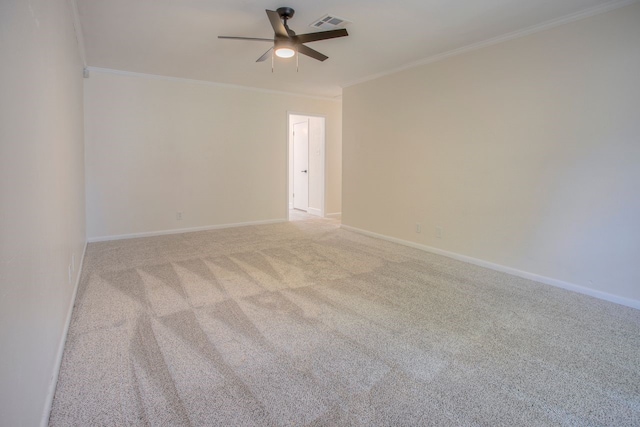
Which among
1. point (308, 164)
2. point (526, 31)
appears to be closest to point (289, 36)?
point (526, 31)

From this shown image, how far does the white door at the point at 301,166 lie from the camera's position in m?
7.66

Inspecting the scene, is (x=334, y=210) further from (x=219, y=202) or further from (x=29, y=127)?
(x=29, y=127)

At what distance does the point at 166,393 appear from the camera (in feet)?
5.47

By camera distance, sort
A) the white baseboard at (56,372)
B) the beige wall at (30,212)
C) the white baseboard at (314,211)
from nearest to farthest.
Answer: the beige wall at (30,212), the white baseboard at (56,372), the white baseboard at (314,211)

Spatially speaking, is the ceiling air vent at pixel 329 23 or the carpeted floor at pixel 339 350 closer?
the carpeted floor at pixel 339 350

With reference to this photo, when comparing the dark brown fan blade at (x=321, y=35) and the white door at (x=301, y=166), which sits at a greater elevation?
the dark brown fan blade at (x=321, y=35)

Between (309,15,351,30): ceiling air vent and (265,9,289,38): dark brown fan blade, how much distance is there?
0.46 meters

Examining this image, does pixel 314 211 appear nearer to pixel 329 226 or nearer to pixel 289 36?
pixel 329 226

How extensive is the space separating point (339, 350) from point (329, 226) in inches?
162

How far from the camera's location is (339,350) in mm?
2080

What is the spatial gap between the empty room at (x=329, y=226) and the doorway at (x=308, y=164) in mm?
1307

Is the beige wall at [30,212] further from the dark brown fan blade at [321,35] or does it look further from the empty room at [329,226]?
the dark brown fan blade at [321,35]

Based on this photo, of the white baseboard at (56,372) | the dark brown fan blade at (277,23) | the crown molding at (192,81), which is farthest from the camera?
the crown molding at (192,81)

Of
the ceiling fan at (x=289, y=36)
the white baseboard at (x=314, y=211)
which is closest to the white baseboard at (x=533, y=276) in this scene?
the white baseboard at (x=314, y=211)
